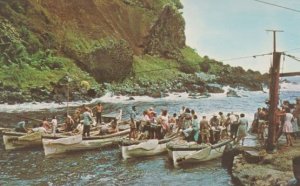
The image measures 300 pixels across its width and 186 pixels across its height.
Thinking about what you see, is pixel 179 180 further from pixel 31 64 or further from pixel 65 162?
pixel 31 64

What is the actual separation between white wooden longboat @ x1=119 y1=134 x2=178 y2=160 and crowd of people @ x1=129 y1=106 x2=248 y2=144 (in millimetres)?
906

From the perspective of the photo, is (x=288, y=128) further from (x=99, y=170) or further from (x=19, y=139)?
(x=19, y=139)

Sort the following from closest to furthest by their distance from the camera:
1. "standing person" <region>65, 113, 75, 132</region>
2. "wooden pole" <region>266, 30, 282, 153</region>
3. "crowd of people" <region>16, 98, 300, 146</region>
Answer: "wooden pole" <region>266, 30, 282, 153</region>
"crowd of people" <region>16, 98, 300, 146</region>
"standing person" <region>65, 113, 75, 132</region>

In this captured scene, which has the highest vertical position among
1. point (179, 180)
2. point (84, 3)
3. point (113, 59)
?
point (84, 3)

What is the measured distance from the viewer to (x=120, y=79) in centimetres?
7231

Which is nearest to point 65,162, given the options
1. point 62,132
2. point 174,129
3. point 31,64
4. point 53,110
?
point 62,132

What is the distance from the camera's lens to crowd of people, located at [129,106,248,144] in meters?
25.7

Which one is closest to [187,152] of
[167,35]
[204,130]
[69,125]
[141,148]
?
[204,130]

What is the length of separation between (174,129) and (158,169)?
5462 millimetres

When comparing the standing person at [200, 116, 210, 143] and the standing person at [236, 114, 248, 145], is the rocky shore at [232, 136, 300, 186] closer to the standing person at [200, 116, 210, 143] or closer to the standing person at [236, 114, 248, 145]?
the standing person at [236, 114, 248, 145]

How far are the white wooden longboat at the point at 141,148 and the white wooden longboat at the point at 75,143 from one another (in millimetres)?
3123

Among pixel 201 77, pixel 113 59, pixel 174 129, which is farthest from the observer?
pixel 201 77

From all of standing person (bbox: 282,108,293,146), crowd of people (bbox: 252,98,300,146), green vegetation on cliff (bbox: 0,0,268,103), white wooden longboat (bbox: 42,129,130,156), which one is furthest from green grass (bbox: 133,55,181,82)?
standing person (bbox: 282,108,293,146)

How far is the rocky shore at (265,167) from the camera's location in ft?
58.2
